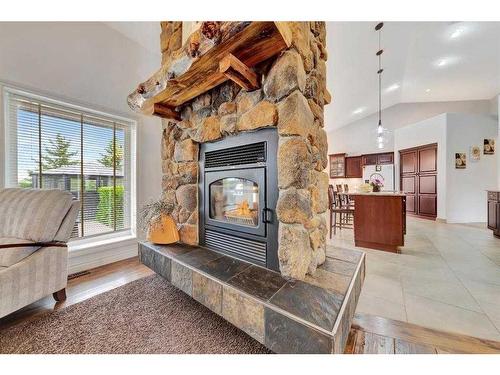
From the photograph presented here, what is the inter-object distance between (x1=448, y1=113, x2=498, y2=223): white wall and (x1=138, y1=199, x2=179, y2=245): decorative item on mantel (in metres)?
6.77

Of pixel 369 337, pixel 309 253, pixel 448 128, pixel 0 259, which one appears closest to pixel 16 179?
pixel 0 259

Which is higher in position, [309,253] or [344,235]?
[309,253]

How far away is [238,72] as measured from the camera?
50.3 inches

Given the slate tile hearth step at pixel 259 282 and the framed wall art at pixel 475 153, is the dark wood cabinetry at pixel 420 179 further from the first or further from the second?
the slate tile hearth step at pixel 259 282

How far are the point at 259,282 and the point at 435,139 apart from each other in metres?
6.86

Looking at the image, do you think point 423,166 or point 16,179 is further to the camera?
point 423,166

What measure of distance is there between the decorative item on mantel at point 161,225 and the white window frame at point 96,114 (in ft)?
3.33

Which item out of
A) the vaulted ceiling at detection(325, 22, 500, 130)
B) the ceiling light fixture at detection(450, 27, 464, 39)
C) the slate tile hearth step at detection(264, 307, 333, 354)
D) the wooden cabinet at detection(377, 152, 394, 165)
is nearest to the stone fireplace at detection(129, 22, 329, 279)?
the slate tile hearth step at detection(264, 307, 333, 354)

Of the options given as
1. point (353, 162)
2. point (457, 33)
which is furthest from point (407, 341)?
point (353, 162)

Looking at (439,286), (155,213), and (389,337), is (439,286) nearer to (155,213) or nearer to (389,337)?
(389,337)

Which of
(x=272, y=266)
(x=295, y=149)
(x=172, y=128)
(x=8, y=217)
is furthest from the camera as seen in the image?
(x=172, y=128)

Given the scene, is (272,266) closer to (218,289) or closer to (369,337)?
(218,289)

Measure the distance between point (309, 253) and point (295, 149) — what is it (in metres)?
0.69
